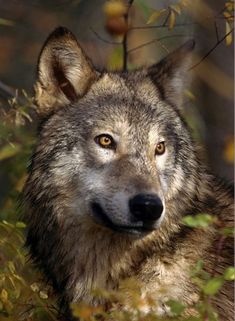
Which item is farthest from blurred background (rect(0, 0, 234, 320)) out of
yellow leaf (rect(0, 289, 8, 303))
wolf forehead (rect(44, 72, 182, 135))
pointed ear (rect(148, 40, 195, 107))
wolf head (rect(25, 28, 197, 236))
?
wolf forehead (rect(44, 72, 182, 135))

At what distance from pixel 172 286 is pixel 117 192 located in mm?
662

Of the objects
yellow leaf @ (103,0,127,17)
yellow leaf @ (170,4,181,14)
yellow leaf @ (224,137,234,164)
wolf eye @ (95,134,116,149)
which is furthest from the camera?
yellow leaf @ (224,137,234,164)

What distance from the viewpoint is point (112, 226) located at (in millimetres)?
5043

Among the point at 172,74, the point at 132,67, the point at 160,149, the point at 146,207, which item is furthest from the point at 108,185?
the point at 132,67

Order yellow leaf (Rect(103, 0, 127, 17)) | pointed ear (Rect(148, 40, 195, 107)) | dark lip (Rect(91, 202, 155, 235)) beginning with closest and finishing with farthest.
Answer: dark lip (Rect(91, 202, 155, 235))
pointed ear (Rect(148, 40, 195, 107))
yellow leaf (Rect(103, 0, 127, 17))

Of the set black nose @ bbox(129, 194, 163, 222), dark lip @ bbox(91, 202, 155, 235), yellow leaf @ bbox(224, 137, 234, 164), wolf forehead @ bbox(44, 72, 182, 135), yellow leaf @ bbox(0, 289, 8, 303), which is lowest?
yellow leaf @ bbox(0, 289, 8, 303)

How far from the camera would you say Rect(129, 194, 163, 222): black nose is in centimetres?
483

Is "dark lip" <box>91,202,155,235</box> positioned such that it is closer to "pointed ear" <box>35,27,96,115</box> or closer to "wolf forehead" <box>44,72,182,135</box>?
"wolf forehead" <box>44,72,182,135</box>

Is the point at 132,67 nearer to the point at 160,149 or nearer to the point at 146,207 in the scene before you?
the point at 160,149

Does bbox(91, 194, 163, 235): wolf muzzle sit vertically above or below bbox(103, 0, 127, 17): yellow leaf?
below

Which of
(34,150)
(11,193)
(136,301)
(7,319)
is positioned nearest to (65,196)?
(34,150)

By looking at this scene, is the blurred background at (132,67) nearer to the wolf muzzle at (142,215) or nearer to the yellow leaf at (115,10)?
the yellow leaf at (115,10)

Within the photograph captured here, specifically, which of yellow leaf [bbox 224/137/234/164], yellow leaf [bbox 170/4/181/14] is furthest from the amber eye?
yellow leaf [bbox 224/137/234/164]

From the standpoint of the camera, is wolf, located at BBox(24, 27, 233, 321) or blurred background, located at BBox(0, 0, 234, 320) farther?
blurred background, located at BBox(0, 0, 234, 320)
